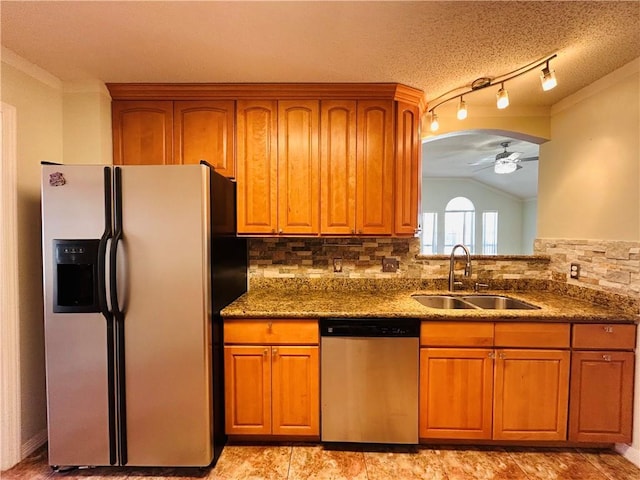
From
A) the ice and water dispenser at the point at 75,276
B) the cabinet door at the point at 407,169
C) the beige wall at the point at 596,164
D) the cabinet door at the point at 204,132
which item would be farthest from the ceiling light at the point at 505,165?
the ice and water dispenser at the point at 75,276

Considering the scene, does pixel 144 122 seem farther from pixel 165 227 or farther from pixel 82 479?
pixel 82 479

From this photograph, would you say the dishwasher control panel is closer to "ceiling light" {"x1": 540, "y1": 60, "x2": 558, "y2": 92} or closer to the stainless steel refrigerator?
the stainless steel refrigerator

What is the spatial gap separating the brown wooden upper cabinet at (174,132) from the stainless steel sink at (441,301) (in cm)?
172

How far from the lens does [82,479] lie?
1.74 meters

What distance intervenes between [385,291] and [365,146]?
1128mm

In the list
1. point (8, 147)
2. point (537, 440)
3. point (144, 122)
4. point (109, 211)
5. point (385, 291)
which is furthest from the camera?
point (385, 291)

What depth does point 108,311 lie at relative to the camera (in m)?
1.68

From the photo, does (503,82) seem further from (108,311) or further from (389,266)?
(108,311)

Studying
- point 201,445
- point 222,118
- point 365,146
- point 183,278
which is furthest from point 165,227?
point 365,146

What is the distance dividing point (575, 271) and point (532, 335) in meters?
0.78

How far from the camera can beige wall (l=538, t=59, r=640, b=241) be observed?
1.91 metres

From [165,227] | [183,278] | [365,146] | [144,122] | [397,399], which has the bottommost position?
[397,399]

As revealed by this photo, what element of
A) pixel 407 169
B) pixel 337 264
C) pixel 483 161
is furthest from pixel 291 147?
pixel 483 161

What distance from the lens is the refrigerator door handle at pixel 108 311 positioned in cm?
165
